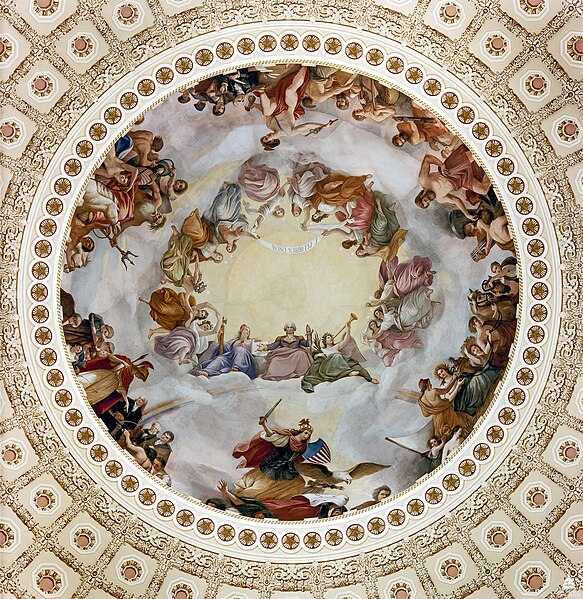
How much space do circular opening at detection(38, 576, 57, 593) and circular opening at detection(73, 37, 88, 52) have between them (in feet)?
27.7

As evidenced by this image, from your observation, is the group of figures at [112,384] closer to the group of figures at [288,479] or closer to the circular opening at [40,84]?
the group of figures at [288,479]

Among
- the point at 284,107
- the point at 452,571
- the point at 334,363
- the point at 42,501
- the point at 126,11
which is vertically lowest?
the point at 42,501

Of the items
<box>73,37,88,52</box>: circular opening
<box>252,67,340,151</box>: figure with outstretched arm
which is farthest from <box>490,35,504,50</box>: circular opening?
<box>73,37,88,52</box>: circular opening

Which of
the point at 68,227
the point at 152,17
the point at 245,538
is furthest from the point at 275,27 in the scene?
the point at 245,538

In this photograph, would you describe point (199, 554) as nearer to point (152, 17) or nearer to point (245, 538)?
point (245, 538)

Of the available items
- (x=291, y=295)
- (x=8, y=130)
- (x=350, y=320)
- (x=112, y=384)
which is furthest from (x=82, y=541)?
(x=8, y=130)

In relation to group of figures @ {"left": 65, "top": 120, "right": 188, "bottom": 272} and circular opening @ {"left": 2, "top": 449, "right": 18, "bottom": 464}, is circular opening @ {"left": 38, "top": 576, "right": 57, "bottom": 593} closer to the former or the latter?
circular opening @ {"left": 2, "top": 449, "right": 18, "bottom": 464}

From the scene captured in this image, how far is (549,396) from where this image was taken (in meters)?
18.4

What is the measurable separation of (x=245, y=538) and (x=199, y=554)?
836 mm

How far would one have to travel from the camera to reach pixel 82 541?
18500mm

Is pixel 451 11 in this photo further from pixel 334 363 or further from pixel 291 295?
pixel 334 363

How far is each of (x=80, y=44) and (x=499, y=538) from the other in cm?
1038

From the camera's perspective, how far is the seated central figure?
21266 mm

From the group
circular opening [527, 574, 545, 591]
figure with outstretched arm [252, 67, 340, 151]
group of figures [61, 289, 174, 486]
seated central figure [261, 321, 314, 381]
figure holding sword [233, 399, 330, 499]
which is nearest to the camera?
circular opening [527, 574, 545, 591]
